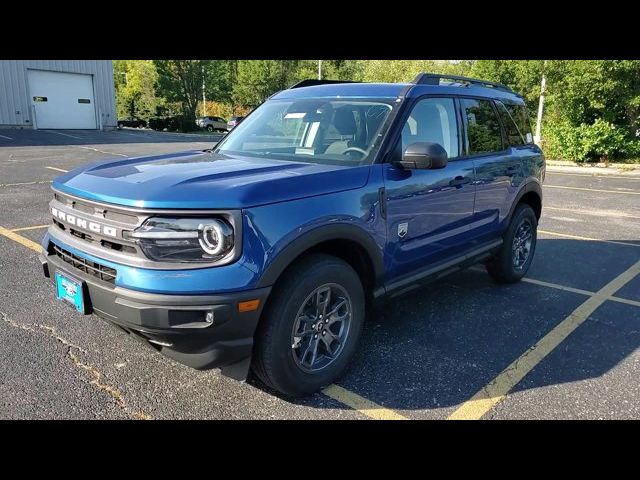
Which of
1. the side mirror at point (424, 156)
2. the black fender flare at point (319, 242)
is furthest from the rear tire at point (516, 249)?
the black fender flare at point (319, 242)

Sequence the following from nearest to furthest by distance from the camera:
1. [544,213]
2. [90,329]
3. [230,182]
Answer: [230,182]
[90,329]
[544,213]

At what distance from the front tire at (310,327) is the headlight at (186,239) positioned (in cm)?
44

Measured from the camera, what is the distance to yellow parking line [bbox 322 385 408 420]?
2.83 meters

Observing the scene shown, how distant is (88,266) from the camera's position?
2.74 metres

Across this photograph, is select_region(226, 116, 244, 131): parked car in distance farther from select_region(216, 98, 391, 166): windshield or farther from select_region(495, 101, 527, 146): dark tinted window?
select_region(495, 101, 527, 146): dark tinted window


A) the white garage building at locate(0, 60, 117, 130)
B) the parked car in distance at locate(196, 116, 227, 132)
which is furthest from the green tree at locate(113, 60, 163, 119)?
the white garage building at locate(0, 60, 117, 130)

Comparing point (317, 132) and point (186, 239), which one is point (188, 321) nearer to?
point (186, 239)

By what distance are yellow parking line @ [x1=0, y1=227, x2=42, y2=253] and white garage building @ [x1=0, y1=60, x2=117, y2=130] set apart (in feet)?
83.9

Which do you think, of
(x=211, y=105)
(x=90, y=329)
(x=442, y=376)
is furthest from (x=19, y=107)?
(x=442, y=376)

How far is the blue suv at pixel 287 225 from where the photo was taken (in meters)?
2.46

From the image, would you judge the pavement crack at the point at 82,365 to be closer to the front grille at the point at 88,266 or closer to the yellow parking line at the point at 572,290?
the front grille at the point at 88,266

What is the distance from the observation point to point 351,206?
3021 mm

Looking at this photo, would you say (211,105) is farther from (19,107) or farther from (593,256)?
(593,256)
